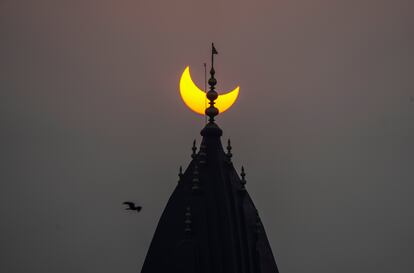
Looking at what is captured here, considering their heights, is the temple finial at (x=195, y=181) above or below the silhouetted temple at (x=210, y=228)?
above

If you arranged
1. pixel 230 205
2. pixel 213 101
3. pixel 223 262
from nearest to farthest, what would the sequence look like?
pixel 223 262 < pixel 230 205 < pixel 213 101

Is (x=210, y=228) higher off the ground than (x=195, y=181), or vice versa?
(x=195, y=181)

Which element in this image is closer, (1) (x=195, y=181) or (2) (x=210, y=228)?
(2) (x=210, y=228)

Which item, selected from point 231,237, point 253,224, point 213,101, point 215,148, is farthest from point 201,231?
point 213,101

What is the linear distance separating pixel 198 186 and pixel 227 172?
1.46 feet

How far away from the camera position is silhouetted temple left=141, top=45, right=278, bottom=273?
14.4 ft

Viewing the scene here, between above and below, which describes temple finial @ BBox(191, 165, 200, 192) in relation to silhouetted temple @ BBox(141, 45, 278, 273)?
above

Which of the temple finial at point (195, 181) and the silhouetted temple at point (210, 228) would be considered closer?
the silhouetted temple at point (210, 228)

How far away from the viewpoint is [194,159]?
16.5ft

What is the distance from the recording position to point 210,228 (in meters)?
4.57

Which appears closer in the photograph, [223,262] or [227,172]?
[223,262]

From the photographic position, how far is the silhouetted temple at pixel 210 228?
14.4 ft

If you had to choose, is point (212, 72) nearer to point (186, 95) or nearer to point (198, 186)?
point (186, 95)

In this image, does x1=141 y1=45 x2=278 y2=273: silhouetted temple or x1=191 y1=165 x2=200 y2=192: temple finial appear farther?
x1=191 y1=165 x2=200 y2=192: temple finial
